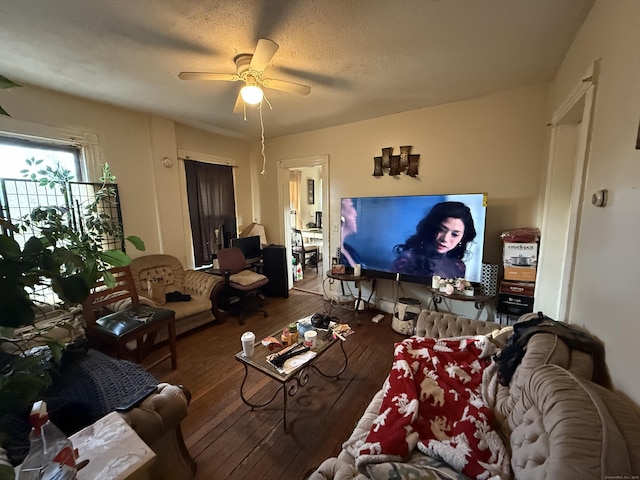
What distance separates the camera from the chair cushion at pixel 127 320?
2.01 meters

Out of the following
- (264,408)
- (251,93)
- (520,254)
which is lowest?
(264,408)

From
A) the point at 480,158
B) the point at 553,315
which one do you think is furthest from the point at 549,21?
the point at 553,315

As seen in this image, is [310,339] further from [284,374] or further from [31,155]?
[31,155]

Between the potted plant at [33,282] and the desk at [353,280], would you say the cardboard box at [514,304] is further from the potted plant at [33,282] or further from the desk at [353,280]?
the potted plant at [33,282]

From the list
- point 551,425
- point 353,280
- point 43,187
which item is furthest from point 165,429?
point 43,187

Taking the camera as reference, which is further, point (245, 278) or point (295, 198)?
point (295, 198)

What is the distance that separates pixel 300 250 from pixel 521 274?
3717mm

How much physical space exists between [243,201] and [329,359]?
3028 millimetres

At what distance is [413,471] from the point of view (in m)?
0.95

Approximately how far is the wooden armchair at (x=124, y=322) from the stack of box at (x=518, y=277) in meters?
3.05

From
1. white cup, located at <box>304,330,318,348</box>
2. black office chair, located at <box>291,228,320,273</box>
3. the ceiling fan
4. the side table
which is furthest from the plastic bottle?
black office chair, located at <box>291,228,320,273</box>

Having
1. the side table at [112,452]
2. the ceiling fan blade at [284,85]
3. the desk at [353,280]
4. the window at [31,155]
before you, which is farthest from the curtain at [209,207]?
the side table at [112,452]

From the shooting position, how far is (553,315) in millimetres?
1879

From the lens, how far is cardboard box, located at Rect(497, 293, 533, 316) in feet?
7.63
